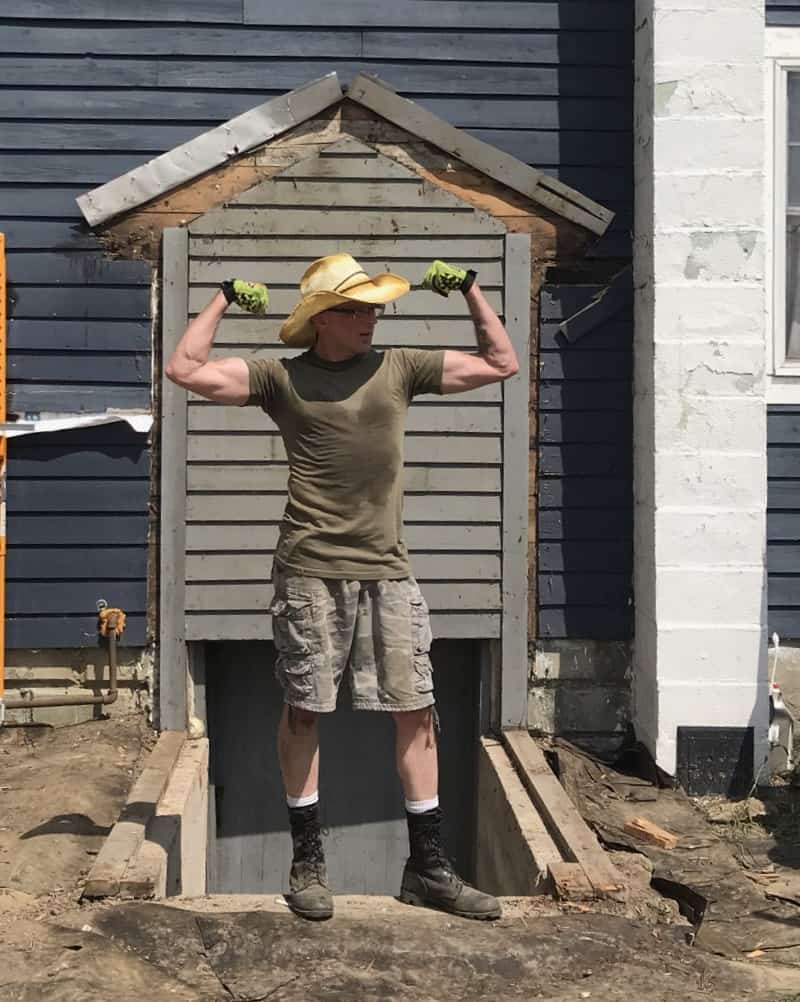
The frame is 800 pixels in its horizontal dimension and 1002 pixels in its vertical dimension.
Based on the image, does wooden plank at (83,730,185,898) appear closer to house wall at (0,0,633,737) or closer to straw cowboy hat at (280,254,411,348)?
house wall at (0,0,633,737)

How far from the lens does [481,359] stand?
4.20 m

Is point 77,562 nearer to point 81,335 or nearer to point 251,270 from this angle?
point 81,335

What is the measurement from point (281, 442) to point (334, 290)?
2806mm

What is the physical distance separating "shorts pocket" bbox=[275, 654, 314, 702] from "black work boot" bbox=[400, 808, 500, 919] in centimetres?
58

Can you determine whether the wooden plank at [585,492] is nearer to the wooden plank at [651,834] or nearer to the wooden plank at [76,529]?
the wooden plank at [651,834]

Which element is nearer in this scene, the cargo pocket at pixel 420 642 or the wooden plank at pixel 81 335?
the cargo pocket at pixel 420 642

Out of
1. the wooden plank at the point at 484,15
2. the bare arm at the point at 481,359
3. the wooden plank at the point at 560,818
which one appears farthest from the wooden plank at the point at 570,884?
the wooden plank at the point at 484,15

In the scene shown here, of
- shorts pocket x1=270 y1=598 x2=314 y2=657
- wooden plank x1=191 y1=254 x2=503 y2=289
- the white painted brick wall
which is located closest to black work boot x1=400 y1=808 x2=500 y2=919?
shorts pocket x1=270 y1=598 x2=314 y2=657

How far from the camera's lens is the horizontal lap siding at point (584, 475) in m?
6.88

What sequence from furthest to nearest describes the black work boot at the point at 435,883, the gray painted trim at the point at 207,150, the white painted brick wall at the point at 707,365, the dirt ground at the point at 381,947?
the gray painted trim at the point at 207,150 < the white painted brick wall at the point at 707,365 < the black work boot at the point at 435,883 < the dirt ground at the point at 381,947

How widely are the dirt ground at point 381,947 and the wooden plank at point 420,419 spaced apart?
246cm

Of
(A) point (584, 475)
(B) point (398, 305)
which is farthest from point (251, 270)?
(A) point (584, 475)

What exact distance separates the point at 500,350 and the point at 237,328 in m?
2.82

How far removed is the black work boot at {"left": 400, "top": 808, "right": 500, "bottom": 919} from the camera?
4105 mm
